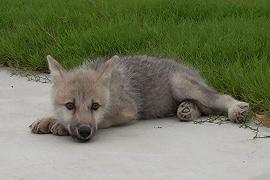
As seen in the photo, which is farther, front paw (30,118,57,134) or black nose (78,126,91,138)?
front paw (30,118,57,134)

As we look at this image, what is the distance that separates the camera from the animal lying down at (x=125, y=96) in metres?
4.67

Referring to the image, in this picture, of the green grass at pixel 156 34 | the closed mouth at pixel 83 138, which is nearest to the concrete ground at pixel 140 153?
the closed mouth at pixel 83 138

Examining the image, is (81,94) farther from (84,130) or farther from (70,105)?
(84,130)

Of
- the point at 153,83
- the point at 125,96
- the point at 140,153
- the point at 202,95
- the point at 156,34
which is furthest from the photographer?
the point at 156,34

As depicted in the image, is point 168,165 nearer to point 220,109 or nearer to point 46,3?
point 220,109

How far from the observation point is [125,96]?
5250mm

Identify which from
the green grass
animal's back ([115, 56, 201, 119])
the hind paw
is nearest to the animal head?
animal's back ([115, 56, 201, 119])

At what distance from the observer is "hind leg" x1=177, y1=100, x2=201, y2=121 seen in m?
5.24

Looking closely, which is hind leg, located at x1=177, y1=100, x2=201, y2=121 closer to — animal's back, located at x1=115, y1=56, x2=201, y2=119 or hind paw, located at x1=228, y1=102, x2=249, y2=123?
animal's back, located at x1=115, y1=56, x2=201, y2=119

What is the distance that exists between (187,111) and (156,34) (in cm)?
226

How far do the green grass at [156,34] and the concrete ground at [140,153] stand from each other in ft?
2.65

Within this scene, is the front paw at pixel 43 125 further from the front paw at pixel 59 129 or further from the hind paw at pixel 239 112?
the hind paw at pixel 239 112

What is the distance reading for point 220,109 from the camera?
5336 mm

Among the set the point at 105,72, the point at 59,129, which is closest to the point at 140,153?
the point at 59,129
